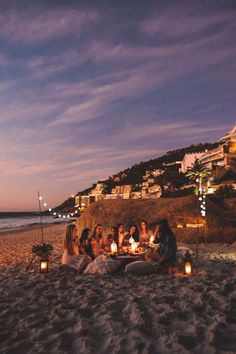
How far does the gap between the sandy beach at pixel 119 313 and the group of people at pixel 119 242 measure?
0.82 m

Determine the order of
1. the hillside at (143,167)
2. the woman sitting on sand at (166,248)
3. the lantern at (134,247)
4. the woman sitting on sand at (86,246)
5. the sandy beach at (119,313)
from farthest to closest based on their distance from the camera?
1. the hillside at (143,167)
2. the woman sitting on sand at (86,246)
3. the lantern at (134,247)
4. the woman sitting on sand at (166,248)
5. the sandy beach at (119,313)

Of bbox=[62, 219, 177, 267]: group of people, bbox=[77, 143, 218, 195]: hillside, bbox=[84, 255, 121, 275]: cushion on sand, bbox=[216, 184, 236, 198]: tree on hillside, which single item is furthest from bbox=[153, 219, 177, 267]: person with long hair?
bbox=[77, 143, 218, 195]: hillside

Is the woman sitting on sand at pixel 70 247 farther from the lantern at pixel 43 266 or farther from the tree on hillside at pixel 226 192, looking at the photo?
the tree on hillside at pixel 226 192

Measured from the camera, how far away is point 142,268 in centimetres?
941

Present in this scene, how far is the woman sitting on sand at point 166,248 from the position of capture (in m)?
9.59

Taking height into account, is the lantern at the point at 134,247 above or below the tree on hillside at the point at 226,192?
below

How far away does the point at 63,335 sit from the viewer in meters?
5.06

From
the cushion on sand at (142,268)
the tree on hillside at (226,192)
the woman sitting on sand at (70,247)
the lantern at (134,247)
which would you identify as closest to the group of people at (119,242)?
the woman sitting on sand at (70,247)

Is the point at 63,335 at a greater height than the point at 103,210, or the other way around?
the point at 103,210

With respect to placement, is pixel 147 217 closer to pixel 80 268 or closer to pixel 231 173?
pixel 80 268

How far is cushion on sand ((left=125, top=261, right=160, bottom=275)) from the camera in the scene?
30.8 ft

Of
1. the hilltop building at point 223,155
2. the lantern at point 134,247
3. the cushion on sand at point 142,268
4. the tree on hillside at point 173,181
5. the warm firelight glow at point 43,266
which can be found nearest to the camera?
the cushion on sand at point 142,268

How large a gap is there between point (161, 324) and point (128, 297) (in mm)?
1706

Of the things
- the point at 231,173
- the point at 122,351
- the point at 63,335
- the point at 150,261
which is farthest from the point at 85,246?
the point at 231,173
